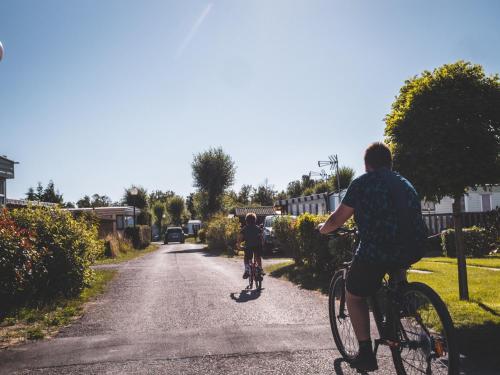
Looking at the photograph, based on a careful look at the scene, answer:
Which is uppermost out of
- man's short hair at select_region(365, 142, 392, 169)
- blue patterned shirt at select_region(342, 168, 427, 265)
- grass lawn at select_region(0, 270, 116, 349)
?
man's short hair at select_region(365, 142, 392, 169)

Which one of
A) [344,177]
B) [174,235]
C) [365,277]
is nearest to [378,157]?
[365,277]

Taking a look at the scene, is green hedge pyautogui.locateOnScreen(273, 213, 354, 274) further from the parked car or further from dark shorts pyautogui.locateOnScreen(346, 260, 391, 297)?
the parked car

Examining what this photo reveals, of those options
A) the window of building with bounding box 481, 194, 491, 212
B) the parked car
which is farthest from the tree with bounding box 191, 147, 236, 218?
the window of building with bounding box 481, 194, 491, 212

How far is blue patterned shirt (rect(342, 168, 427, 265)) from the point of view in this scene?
330cm

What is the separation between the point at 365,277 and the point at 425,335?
0.59 metres

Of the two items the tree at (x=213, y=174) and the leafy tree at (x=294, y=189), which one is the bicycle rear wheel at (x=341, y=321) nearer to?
the tree at (x=213, y=174)

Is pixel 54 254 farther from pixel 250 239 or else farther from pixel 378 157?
pixel 378 157

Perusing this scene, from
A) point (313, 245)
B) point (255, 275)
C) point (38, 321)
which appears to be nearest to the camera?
point (38, 321)

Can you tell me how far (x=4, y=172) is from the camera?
15.9 metres

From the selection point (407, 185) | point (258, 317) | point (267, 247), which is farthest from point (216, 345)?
point (267, 247)

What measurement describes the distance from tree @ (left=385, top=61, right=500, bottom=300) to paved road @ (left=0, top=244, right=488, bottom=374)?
8.62 ft

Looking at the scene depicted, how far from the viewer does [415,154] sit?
659 centimetres

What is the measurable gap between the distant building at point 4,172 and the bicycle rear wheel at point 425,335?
52.3 feet

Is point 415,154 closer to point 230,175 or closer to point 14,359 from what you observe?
point 14,359
